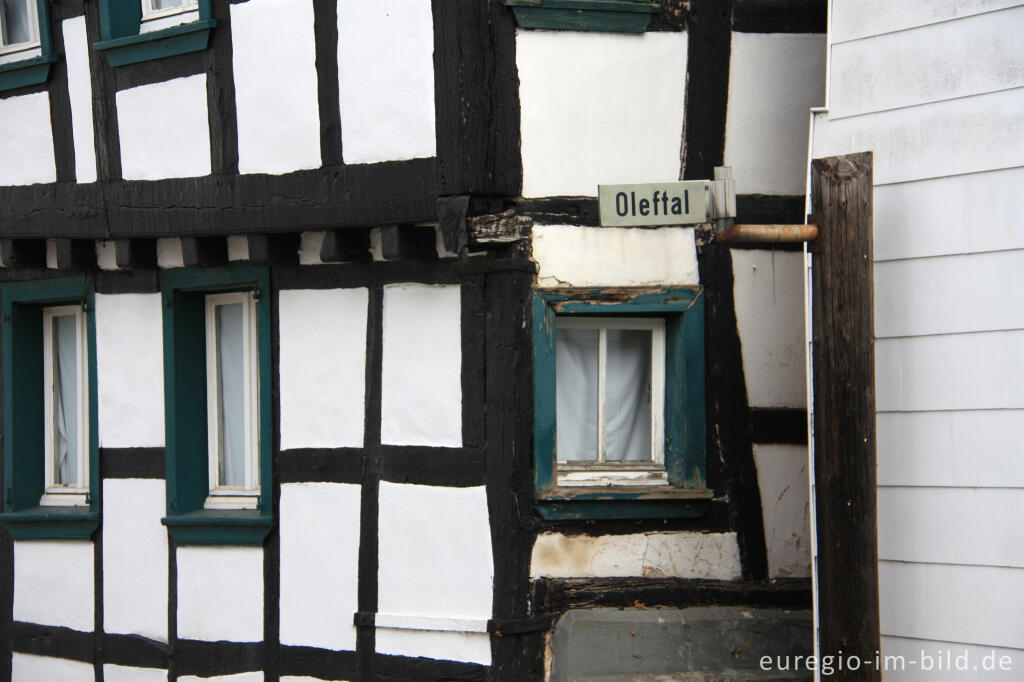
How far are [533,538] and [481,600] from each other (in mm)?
387

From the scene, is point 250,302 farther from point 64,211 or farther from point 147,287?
point 64,211

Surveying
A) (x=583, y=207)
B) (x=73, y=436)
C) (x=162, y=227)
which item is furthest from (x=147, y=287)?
(x=583, y=207)

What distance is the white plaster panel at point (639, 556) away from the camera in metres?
4.97

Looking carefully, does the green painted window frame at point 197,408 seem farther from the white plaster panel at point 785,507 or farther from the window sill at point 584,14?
the white plaster panel at point 785,507

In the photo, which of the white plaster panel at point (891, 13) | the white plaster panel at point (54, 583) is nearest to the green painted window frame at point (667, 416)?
the white plaster panel at point (891, 13)

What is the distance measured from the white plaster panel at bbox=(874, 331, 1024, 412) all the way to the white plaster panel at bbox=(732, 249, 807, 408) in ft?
2.61

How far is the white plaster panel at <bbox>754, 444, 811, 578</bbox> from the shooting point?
5121mm

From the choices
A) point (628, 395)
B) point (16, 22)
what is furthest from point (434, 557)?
point (16, 22)

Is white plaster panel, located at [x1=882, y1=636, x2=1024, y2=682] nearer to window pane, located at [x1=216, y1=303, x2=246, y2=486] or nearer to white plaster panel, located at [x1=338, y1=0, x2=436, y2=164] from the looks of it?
white plaster panel, located at [x1=338, y1=0, x2=436, y2=164]

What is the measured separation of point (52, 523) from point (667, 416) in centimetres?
372

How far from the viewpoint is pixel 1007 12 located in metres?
4.09

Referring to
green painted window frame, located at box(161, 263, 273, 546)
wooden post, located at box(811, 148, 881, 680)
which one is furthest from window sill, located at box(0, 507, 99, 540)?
wooden post, located at box(811, 148, 881, 680)

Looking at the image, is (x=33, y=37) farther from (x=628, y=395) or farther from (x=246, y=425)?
(x=628, y=395)

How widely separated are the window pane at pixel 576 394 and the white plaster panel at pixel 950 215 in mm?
1500
